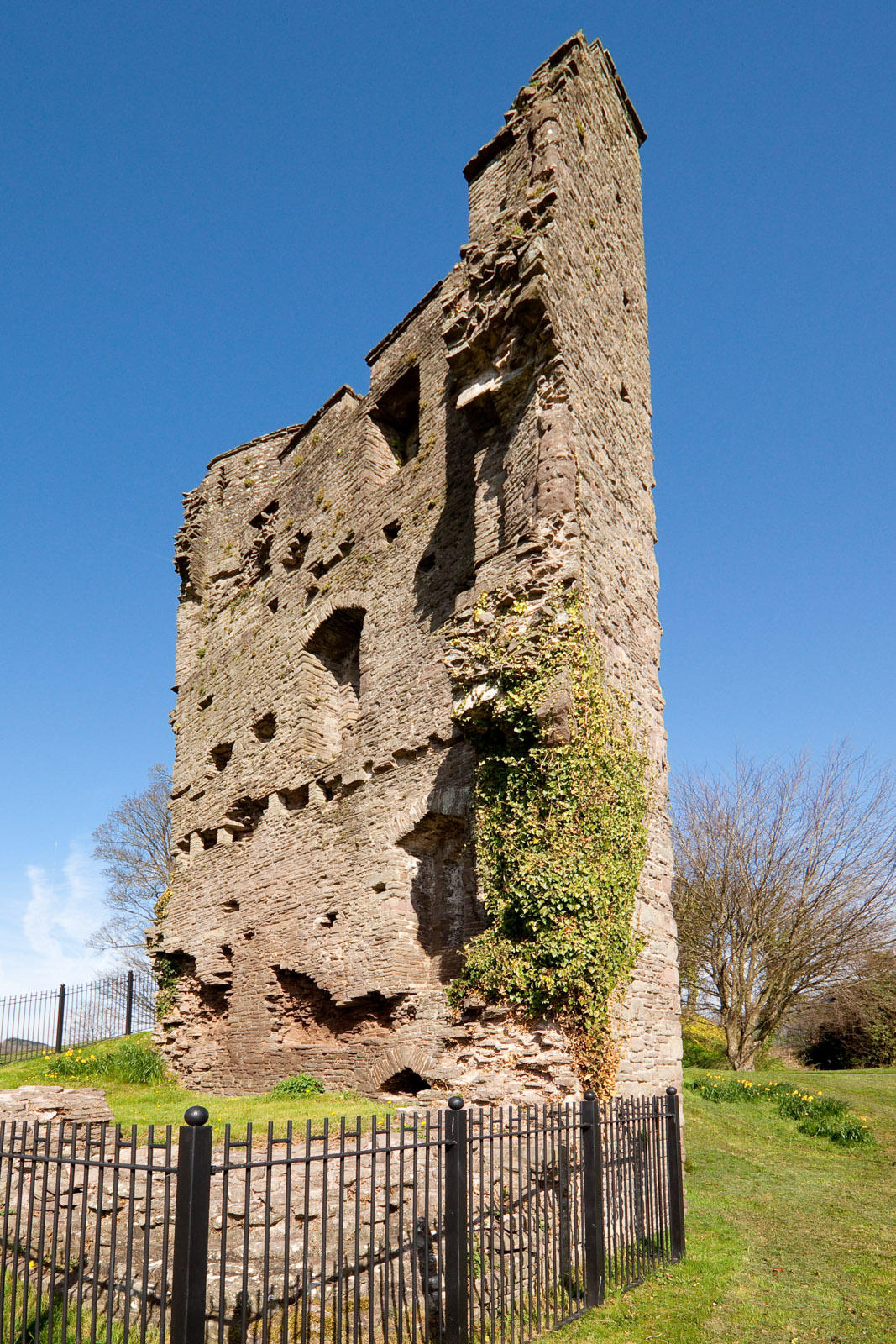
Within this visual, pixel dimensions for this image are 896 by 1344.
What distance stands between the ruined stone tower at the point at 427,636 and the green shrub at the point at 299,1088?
19 centimetres

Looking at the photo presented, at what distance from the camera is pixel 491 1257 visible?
577 cm

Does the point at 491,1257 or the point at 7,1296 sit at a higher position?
the point at 491,1257

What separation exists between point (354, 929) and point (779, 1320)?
6669 mm

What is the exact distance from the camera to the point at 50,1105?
9766 millimetres

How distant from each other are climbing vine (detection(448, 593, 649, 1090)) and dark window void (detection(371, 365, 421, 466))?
621 cm

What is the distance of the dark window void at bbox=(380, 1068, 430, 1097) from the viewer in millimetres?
10797

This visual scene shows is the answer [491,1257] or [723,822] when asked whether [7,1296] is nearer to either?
[491,1257]

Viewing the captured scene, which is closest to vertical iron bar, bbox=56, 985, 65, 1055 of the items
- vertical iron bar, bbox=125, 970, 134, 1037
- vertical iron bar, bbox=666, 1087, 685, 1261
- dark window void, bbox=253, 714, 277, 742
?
vertical iron bar, bbox=125, 970, 134, 1037

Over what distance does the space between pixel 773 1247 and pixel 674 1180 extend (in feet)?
5.16

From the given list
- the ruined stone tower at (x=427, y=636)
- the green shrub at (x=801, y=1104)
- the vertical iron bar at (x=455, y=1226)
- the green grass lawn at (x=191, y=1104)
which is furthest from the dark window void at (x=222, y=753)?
the vertical iron bar at (x=455, y=1226)

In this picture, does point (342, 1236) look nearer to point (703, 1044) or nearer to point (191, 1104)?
point (191, 1104)

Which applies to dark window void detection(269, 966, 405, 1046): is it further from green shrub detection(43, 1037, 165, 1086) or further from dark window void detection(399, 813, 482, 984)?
green shrub detection(43, 1037, 165, 1086)

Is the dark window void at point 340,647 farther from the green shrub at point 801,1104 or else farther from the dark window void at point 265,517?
the green shrub at point 801,1104

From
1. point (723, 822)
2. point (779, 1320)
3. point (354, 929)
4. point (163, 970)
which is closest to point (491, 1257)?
point (779, 1320)
